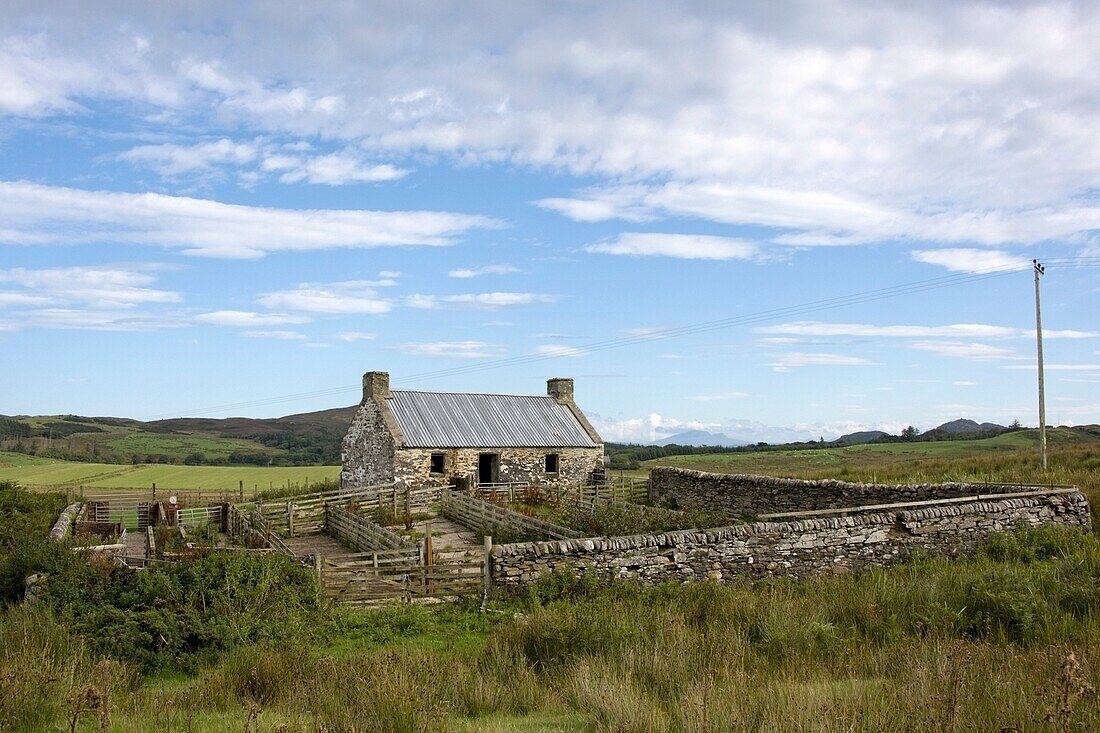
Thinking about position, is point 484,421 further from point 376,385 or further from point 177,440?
point 177,440

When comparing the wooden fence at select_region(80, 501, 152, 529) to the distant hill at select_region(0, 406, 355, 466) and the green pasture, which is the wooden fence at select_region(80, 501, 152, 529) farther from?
the green pasture

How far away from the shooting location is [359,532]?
2178 cm

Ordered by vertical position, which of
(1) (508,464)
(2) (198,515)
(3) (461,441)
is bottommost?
(2) (198,515)

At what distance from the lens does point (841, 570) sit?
512 inches

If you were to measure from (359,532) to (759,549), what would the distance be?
1293 centimetres

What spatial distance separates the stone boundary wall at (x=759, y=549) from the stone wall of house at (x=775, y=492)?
4857mm

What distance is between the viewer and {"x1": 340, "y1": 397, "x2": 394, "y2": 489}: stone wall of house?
31500 millimetres

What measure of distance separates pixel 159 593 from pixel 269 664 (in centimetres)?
389

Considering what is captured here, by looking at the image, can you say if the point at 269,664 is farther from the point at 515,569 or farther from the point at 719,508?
the point at 719,508

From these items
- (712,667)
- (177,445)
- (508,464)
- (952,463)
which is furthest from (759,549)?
(177,445)

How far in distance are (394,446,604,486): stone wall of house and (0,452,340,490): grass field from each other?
15.0 m

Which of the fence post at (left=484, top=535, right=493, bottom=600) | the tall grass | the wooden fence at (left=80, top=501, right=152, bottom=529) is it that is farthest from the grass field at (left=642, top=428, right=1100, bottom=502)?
the wooden fence at (left=80, top=501, right=152, bottom=529)

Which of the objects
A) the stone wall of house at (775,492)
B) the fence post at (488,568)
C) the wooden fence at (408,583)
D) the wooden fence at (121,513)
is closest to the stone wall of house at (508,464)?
the stone wall of house at (775,492)

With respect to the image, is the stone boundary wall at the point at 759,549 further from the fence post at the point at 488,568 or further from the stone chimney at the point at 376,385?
the stone chimney at the point at 376,385
